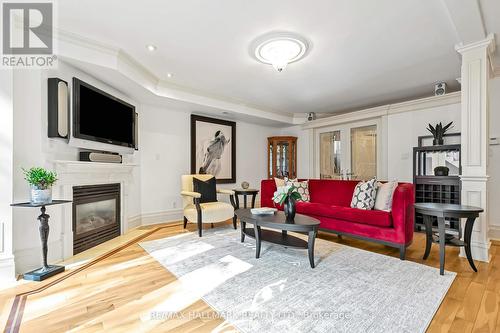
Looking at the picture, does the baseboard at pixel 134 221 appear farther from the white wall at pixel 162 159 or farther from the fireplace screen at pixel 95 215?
the fireplace screen at pixel 95 215

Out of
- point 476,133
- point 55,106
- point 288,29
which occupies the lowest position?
point 476,133

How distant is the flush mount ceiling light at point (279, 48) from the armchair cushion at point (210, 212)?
7.47 ft

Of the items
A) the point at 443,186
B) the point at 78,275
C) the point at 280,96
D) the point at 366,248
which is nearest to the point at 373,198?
the point at 366,248

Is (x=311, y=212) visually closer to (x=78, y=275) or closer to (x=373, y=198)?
(x=373, y=198)

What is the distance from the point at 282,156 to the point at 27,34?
5.26 metres

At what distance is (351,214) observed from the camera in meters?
3.32

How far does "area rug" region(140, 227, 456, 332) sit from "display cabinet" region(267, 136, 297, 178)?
11.3ft

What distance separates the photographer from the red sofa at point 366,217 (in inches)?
113

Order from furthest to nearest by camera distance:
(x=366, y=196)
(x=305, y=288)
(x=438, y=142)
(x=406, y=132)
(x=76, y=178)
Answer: (x=406, y=132), (x=438, y=142), (x=366, y=196), (x=76, y=178), (x=305, y=288)

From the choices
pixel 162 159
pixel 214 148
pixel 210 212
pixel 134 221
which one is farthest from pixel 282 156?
pixel 134 221

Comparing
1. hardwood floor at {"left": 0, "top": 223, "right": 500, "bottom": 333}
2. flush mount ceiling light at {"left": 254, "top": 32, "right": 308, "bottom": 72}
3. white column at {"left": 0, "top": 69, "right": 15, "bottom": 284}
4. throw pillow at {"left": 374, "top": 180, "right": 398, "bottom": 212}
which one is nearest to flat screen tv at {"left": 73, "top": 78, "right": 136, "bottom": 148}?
white column at {"left": 0, "top": 69, "right": 15, "bottom": 284}

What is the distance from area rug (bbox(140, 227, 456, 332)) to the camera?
1656mm

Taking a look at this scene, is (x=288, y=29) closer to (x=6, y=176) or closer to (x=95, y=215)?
(x=6, y=176)

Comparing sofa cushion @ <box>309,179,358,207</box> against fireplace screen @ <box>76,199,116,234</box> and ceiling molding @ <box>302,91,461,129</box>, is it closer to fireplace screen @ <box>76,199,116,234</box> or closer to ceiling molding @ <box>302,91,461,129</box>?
ceiling molding @ <box>302,91,461,129</box>
